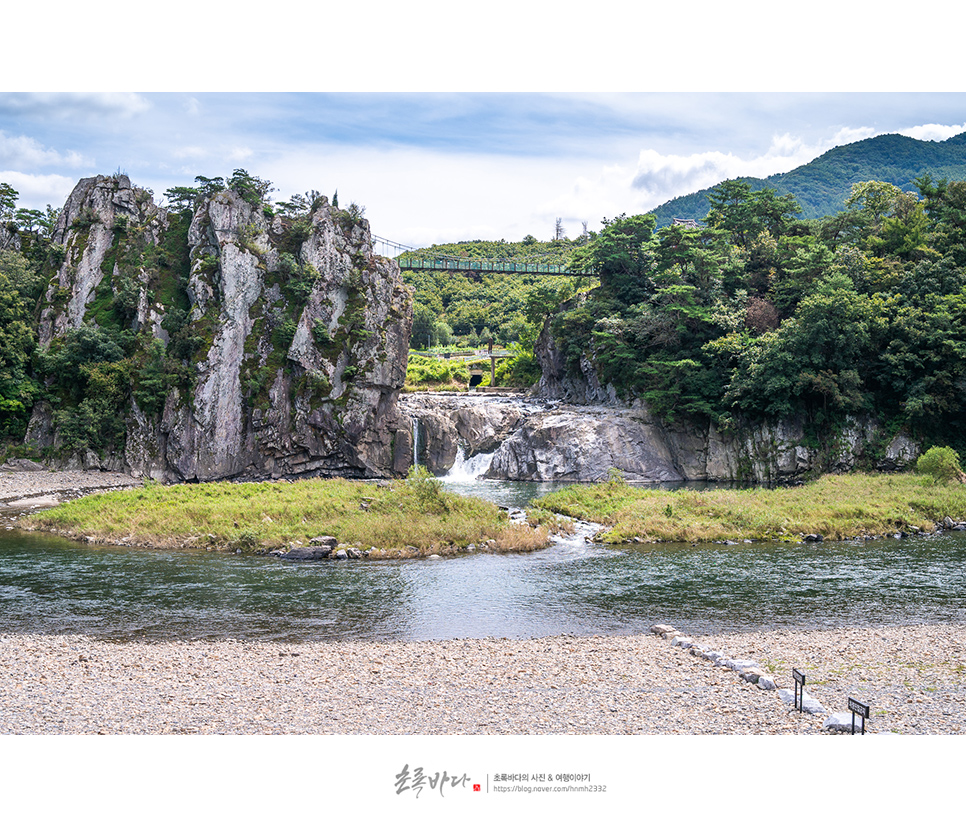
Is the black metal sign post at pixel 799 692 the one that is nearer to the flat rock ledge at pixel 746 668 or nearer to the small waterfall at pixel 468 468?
the flat rock ledge at pixel 746 668

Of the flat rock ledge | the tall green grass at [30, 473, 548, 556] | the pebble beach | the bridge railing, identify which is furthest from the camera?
A: the bridge railing

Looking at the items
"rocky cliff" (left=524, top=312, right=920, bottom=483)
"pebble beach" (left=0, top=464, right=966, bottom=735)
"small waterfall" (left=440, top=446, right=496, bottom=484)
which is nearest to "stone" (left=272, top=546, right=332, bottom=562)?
"pebble beach" (left=0, top=464, right=966, bottom=735)

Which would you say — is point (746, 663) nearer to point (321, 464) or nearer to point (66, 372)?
point (321, 464)

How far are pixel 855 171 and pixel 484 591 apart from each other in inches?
5764

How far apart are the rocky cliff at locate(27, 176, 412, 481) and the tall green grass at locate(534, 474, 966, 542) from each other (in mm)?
18187

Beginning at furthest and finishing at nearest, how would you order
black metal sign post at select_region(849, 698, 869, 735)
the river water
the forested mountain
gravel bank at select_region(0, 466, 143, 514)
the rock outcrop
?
1. the forested mountain
2. the rock outcrop
3. gravel bank at select_region(0, 466, 143, 514)
4. the river water
5. black metal sign post at select_region(849, 698, 869, 735)

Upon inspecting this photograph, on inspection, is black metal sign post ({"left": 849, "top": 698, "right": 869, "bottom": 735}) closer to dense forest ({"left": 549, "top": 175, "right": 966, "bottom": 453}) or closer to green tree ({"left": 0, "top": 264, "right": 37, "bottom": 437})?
dense forest ({"left": 549, "top": 175, "right": 966, "bottom": 453})

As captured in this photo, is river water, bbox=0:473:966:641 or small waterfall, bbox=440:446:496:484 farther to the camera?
small waterfall, bbox=440:446:496:484

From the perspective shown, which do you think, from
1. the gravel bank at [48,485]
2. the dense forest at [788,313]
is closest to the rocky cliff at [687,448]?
the dense forest at [788,313]

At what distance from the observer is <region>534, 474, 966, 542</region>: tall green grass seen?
88.5 ft

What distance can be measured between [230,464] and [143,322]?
11.3m

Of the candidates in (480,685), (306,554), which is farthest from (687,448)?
(480,685)

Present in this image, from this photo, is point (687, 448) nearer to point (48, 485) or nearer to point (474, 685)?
point (474, 685)

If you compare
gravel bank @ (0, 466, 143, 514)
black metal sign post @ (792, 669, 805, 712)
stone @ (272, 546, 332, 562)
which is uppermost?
black metal sign post @ (792, 669, 805, 712)
